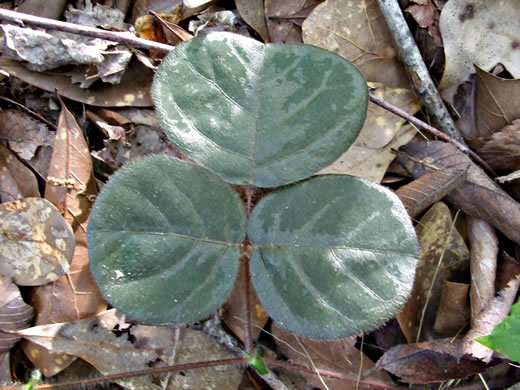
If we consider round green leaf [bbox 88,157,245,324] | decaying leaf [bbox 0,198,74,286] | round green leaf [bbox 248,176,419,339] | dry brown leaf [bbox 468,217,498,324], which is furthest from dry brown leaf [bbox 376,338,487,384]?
decaying leaf [bbox 0,198,74,286]

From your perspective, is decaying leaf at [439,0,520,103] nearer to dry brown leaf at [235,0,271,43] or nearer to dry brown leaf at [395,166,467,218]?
dry brown leaf at [395,166,467,218]

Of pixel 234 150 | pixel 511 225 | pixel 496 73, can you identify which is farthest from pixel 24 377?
pixel 496 73

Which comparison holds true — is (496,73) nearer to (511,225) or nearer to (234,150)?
(511,225)

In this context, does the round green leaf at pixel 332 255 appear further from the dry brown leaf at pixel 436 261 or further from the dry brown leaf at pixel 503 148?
the dry brown leaf at pixel 503 148

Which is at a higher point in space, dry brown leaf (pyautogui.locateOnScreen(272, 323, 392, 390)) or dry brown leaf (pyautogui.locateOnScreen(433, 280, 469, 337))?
dry brown leaf (pyautogui.locateOnScreen(433, 280, 469, 337))

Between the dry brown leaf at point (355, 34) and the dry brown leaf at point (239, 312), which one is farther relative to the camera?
the dry brown leaf at point (355, 34)

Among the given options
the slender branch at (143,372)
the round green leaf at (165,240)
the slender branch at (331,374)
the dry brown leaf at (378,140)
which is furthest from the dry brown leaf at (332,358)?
the dry brown leaf at (378,140)

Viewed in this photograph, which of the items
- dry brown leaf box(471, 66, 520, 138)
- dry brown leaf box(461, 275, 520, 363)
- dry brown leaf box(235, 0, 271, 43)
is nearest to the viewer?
dry brown leaf box(461, 275, 520, 363)
